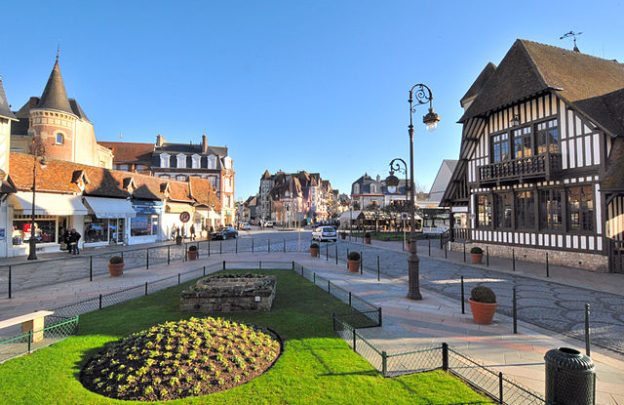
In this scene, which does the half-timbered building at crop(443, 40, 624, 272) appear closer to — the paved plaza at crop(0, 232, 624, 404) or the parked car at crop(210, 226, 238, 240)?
the paved plaza at crop(0, 232, 624, 404)

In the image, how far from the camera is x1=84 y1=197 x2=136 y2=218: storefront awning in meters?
26.7

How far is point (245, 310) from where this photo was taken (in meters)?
8.98

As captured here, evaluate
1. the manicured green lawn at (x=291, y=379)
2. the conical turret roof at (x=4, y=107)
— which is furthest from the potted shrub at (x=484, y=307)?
the conical turret roof at (x=4, y=107)

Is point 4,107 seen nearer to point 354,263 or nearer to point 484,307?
point 354,263

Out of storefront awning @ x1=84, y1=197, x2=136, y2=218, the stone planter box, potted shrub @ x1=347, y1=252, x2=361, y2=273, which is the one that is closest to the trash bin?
the stone planter box

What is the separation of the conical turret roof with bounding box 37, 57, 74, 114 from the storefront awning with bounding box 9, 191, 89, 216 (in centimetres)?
1429

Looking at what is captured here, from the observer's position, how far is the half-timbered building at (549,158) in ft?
49.0

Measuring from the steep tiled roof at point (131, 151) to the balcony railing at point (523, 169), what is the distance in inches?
2226

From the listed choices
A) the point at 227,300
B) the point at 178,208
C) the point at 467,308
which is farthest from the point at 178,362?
the point at 178,208

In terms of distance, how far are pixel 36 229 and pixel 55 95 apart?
58.5ft

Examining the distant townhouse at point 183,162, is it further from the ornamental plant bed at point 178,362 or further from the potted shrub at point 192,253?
the ornamental plant bed at point 178,362

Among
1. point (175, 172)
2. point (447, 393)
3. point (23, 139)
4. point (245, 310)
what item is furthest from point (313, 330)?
point (175, 172)

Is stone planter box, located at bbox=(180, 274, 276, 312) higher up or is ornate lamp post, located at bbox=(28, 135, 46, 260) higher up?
ornate lamp post, located at bbox=(28, 135, 46, 260)

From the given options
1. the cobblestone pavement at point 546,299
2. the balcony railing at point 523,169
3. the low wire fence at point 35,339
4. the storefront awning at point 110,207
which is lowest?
the cobblestone pavement at point 546,299
